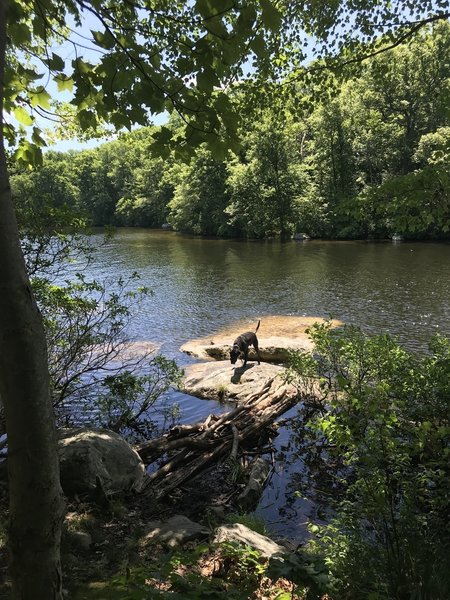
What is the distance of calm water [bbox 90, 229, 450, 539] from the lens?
14.2 metres

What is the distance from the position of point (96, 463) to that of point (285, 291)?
734 inches

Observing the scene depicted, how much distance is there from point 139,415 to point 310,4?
8.45 metres

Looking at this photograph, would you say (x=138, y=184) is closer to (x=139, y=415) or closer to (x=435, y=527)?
(x=139, y=415)

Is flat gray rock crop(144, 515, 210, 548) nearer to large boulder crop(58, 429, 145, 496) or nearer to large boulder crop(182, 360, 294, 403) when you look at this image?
large boulder crop(58, 429, 145, 496)

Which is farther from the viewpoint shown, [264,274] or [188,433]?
[264,274]

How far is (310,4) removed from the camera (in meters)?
7.56

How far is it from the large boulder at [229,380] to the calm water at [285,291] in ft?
1.49

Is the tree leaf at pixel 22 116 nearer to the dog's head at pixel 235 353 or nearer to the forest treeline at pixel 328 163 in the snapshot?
the dog's head at pixel 235 353

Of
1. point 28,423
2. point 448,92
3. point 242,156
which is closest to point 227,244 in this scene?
point 242,156

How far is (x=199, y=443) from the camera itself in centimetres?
739

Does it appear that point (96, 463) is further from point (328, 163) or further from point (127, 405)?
point (328, 163)

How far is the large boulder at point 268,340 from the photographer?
13.6 m

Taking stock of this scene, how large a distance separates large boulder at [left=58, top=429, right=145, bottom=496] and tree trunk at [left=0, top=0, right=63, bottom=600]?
417 cm

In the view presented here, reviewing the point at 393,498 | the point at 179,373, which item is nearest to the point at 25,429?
the point at 393,498
